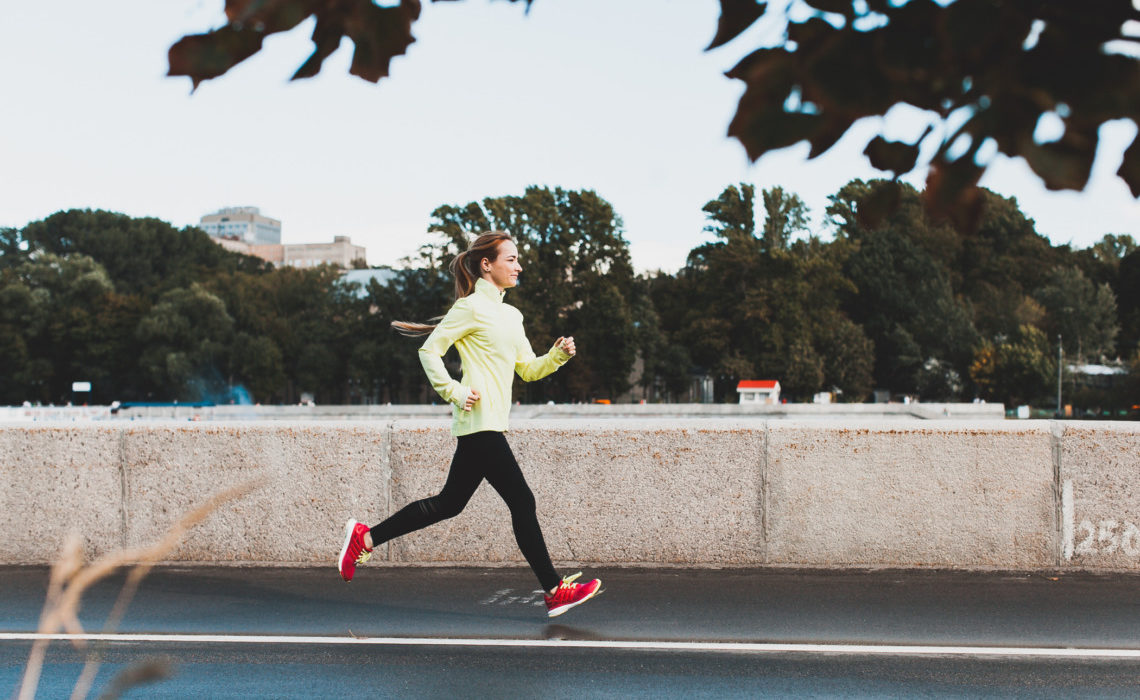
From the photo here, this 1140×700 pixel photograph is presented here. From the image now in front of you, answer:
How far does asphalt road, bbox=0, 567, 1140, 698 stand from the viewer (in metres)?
4.37

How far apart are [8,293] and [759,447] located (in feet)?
255

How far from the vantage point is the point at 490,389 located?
5.43 m

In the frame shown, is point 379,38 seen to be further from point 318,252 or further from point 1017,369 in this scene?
point 318,252

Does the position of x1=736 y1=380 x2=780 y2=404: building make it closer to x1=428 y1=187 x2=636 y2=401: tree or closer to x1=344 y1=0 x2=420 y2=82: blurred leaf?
x1=428 y1=187 x2=636 y2=401: tree

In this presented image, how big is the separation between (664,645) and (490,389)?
4.81 feet

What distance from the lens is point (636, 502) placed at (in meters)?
7.18

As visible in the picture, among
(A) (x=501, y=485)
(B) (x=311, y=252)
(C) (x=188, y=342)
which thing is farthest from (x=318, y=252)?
(A) (x=501, y=485)

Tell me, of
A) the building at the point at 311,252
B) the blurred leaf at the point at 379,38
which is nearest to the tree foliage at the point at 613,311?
the blurred leaf at the point at 379,38

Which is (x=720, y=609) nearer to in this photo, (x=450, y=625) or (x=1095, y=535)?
(x=450, y=625)

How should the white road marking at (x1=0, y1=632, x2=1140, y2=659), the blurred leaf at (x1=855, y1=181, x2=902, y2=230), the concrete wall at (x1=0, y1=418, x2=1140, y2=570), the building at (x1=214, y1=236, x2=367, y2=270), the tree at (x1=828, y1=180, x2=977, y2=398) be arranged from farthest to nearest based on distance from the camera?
1. the building at (x1=214, y1=236, x2=367, y2=270)
2. the tree at (x1=828, y1=180, x2=977, y2=398)
3. the concrete wall at (x1=0, y1=418, x2=1140, y2=570)
4. the white road marking at (x1=0, y1=632, x2=1140, y2=659)
5. the blurred leaf at (x1=855, y1=181, x2=902, y2=230)

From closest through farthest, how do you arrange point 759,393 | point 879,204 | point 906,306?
point 879,204
point 759,393
point 906,306

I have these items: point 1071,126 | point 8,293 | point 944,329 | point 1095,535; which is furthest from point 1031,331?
point 1071,126

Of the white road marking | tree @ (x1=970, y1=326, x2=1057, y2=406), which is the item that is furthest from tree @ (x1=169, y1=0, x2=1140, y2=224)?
tree @ (x1=970, y1=326, x2=1057, y2=406)

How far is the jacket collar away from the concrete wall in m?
1.86
